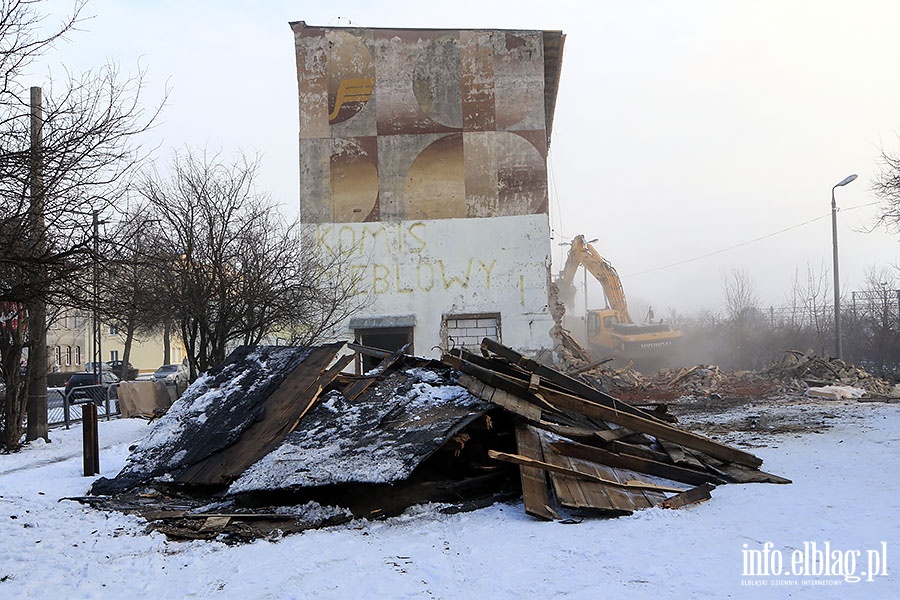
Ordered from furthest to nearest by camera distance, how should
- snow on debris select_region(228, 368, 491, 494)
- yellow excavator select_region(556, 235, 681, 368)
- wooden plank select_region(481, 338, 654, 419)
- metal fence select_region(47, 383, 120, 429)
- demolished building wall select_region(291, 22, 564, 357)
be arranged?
yellow excavator select_region(556, 235, 681, 368)
demolished building wall select_region(291, 22, 564, 357)
metal fence select_region(47, 383, 120, 429)
wooden plank select_region(481, 338, 654, 419)
snow on debris select_region(228, 368, 491, 494)

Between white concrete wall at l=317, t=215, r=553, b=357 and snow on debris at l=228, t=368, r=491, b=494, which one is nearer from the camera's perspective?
snow on debris at l=228, t=368, r=491, b=494

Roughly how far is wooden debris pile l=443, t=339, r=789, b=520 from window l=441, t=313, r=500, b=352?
47.4 ft

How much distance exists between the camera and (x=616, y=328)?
1302 inches

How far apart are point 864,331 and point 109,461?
28822 mm

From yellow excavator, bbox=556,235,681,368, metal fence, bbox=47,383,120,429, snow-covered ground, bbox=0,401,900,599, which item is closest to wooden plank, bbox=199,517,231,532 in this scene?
snow-covered ground, bbox=0,401,900,599

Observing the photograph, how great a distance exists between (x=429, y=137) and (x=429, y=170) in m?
1.15

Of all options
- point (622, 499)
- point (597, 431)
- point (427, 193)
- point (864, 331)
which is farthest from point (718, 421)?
point (864, 331)

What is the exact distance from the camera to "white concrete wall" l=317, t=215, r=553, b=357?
2373 cm

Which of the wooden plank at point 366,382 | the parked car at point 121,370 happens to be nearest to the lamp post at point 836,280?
the wooden plank at point 366,382

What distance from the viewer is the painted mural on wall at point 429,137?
950 inches

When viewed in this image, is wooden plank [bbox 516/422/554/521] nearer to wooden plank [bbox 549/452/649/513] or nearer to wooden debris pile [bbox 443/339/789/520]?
wooden debris pile [bbox 443/339/789/520]

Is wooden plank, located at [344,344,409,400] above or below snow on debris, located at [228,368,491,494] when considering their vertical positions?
above

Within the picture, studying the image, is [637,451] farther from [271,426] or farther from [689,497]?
[271,426]

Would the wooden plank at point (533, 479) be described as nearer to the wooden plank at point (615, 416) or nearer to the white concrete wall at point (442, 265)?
the wooden plank at point (615, 416)
